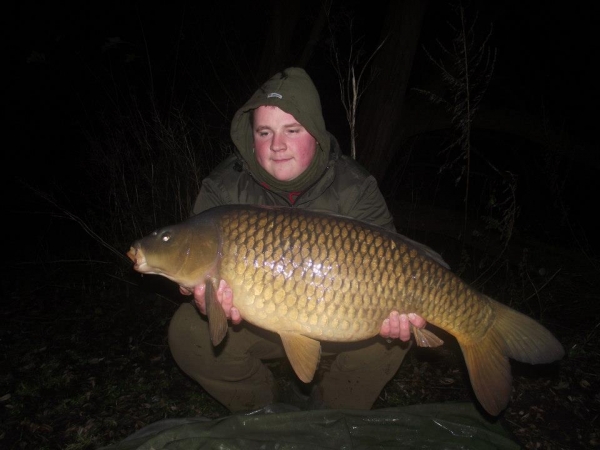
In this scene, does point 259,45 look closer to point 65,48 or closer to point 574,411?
point 65,48

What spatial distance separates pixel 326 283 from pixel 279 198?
0.53m

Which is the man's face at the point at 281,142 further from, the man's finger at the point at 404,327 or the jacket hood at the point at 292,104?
the man's finger at the point at 404,327

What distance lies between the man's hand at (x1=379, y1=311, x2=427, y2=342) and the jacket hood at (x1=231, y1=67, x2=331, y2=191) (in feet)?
2.12

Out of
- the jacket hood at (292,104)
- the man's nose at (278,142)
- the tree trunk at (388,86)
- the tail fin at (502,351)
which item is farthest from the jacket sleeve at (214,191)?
the tree trunk at (388,86)

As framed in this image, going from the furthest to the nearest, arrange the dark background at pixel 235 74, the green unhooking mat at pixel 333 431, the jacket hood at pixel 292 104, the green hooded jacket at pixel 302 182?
1. the dark background at pixel 235 74
2. the green hooded jacket at pixel 302 182
3. the jacket hood at pixel 292 104
4. the green unhooking mat at pixel 333 431

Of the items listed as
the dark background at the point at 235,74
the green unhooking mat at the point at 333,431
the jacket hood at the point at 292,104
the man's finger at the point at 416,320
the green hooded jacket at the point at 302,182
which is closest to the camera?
the green unhooking mat at the point at 333,431

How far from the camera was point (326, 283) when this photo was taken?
1.38 metres

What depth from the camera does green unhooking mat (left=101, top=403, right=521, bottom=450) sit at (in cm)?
137

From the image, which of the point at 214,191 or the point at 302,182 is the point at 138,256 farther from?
the point at 302,182

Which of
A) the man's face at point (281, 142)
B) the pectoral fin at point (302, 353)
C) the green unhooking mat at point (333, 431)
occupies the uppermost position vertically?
the man's face at point (281, 142)

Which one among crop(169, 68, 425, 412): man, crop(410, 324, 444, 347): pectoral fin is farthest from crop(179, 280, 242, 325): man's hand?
crop(410, 324, 444, 347): pectoral fin

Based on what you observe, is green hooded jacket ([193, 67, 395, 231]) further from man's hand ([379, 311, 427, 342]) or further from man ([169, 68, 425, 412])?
man's hand ([379, 311, 427, 342])

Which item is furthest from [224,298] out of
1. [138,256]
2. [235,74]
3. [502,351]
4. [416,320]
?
[235,74]

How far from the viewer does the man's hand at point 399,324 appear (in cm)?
145
